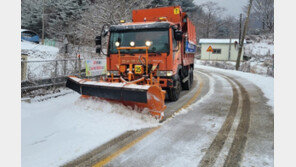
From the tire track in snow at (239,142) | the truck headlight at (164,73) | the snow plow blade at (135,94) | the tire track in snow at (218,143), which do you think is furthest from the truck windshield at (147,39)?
the tire track in snow at (239,142)

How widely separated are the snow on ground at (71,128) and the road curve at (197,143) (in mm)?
296

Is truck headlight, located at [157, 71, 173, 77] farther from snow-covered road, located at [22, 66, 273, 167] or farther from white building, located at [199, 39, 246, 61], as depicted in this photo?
white building, located at [199, 39, 246, 61]

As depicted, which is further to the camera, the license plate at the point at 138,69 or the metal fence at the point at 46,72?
the metal fence at the point at 46,72

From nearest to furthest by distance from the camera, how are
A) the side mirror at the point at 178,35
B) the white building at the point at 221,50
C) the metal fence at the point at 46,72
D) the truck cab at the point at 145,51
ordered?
the truck cab at the point at 145,51 < the side mirror at the point at 178,35 < the metal fence at the point at 46,72 < the white building at the point at 221,50

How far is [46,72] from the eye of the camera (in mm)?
8719

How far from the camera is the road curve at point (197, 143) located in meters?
3.27

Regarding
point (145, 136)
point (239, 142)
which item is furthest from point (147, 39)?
point (239, 142)

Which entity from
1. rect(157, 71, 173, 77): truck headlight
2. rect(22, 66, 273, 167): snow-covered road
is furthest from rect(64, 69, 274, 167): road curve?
rect(157, 71, 173, 77): truck headlight

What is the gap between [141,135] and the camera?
427cm

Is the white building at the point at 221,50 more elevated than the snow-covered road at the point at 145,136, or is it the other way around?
the white building at the point at 221,50

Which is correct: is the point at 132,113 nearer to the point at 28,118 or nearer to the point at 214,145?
the point at 214,145

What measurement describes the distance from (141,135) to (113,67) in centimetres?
327

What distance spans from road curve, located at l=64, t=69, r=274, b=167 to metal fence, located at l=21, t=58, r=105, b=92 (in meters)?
5.14

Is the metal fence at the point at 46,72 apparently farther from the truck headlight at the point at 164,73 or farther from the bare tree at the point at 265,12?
the bare tree at the point at 265,12
